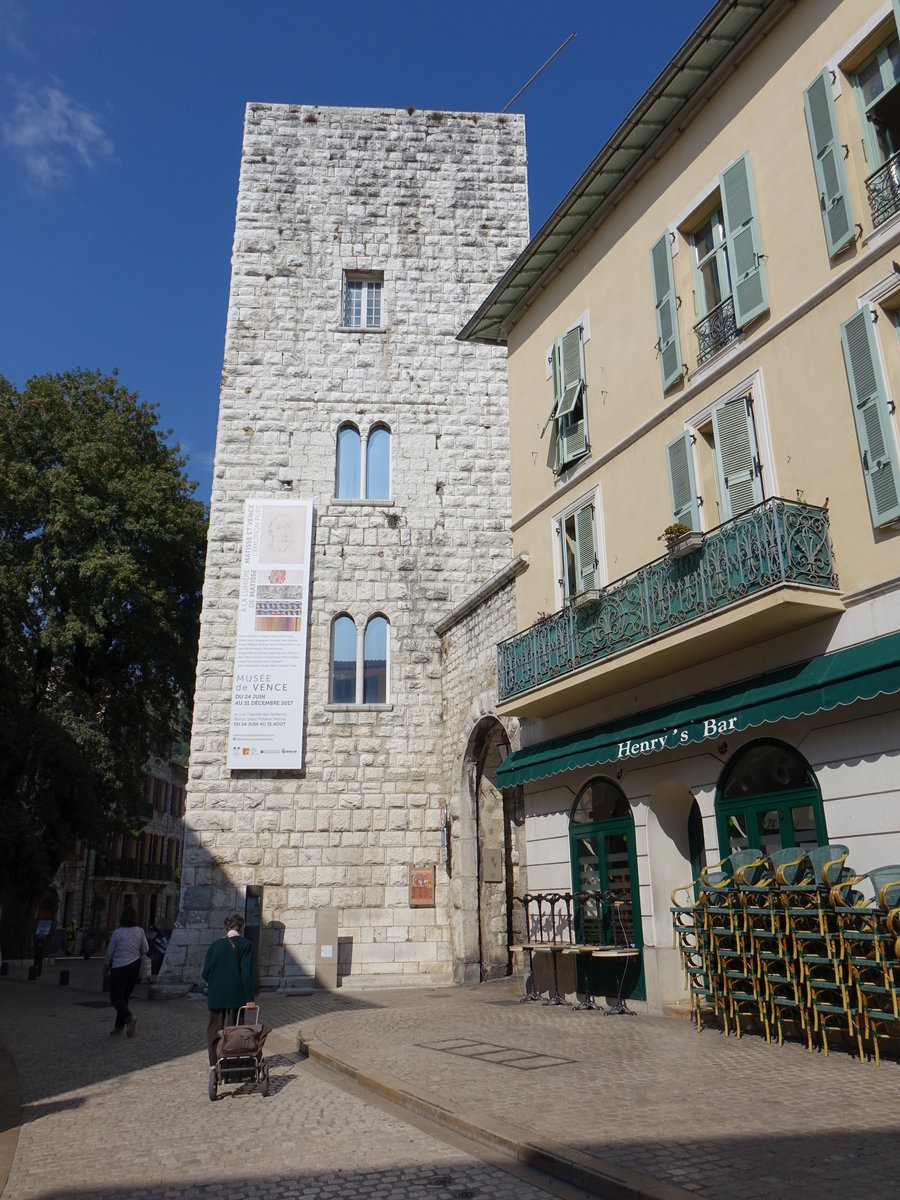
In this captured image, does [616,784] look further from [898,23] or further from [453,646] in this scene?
[898,23]

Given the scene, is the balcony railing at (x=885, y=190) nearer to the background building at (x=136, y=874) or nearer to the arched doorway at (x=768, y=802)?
the arched doorway at (x=768, y=802)

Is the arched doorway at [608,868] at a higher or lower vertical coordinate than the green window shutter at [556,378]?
lower

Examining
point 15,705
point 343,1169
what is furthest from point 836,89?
point 15,705

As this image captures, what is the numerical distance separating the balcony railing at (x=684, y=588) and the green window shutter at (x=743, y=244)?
2440 millimetres

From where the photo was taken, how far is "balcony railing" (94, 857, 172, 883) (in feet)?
148

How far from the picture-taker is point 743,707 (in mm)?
9344

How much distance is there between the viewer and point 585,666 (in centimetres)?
1156

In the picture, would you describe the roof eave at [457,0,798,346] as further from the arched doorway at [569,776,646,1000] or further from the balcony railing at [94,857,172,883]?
the balcony railing at [94,857,172,883]

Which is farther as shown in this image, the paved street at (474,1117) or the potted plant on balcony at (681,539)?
the potted plant on balcony at (681,539)

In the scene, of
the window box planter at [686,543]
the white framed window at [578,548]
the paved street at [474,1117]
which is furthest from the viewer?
the white framed window at [578,548]

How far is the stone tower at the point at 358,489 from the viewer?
16953mm

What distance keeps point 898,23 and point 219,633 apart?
14127mm

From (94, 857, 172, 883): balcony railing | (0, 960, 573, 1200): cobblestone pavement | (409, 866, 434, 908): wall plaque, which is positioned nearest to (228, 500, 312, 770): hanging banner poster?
(409, 866, 434, 908): wall plaque

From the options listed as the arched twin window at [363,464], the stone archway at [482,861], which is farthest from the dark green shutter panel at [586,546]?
the arched twin window at [363,464]
